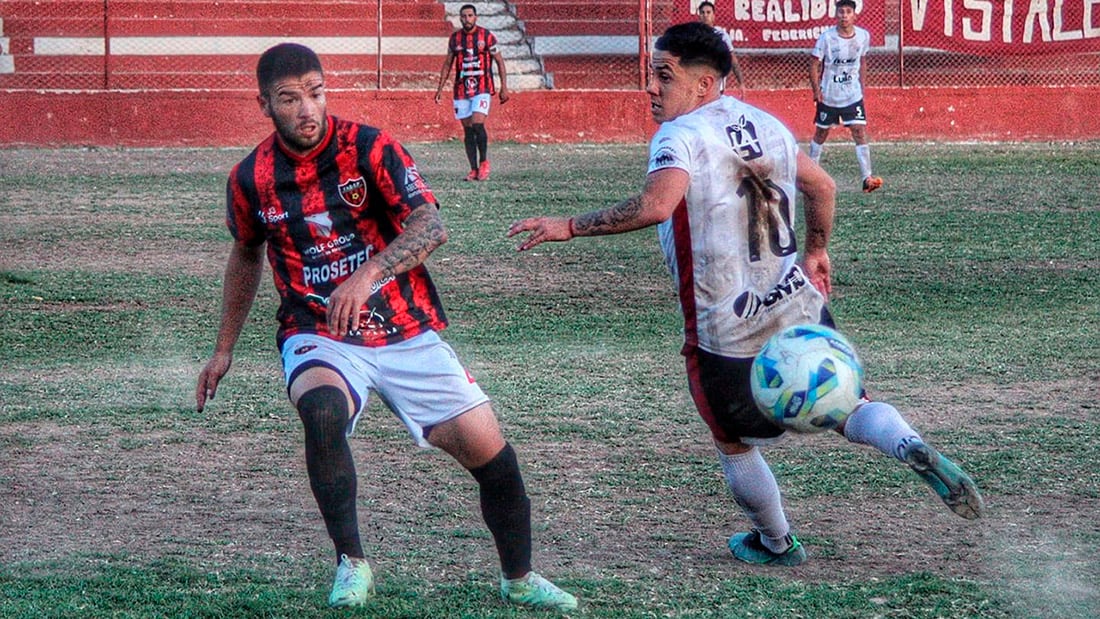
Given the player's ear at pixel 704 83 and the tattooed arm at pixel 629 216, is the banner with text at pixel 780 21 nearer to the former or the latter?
the player's ear at pixel 704 83

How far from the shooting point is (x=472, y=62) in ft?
63.6

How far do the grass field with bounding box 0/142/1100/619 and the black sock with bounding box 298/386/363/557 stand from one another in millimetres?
245

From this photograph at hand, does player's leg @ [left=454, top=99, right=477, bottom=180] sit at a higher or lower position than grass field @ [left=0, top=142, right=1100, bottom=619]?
→ higher

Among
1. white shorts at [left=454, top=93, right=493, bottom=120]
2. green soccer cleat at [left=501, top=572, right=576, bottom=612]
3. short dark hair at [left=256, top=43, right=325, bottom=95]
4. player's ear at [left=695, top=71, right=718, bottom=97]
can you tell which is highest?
short dark hair at [left=256, top=43, right=325, bottom=95]

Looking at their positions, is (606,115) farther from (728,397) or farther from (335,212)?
(335,212)

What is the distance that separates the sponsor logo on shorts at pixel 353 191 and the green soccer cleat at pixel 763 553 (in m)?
1.68

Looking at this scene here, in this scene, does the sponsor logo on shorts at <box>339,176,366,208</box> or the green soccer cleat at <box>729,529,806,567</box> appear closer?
the sponsor logo on shorts at <box>339,176,366,208</box>

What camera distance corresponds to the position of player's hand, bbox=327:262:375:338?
400 cm

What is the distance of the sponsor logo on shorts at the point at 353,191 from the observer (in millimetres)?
4312

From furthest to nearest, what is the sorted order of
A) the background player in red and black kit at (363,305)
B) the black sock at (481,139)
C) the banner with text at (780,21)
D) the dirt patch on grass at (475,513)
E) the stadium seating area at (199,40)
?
1. the banner with text at (780,21)
2. the stadium seating area at (199,40)
3. the black sock at (481,139)
4. the dirt patch on grass at (475,513)
5. the background player in red and black kit at (363,305)

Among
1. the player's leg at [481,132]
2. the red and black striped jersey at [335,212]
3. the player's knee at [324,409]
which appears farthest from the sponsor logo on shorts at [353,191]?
the player's leg at [481,132]

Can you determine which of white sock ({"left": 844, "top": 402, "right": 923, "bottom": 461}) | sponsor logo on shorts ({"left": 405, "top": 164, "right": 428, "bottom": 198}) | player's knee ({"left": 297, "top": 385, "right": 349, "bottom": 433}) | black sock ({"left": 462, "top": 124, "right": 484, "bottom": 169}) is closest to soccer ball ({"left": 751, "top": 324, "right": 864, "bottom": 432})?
white sock ({"left": 844, "top": 402, "right": 923, "bottom": 461})

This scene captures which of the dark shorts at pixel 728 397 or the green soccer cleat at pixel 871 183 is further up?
the dark shorts at pixel 728 397

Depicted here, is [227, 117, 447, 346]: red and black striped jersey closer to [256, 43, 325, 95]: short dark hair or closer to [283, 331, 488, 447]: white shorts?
[283, 331, 488, 447]: white shorts
